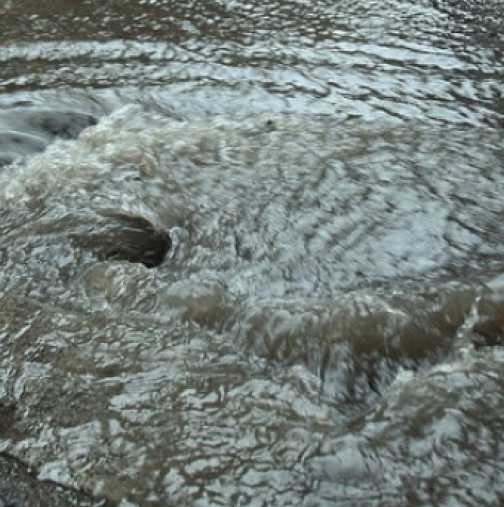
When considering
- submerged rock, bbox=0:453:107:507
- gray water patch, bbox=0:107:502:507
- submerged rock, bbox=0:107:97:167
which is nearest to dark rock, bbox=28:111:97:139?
submerged rock, bbox=0:107:97:167

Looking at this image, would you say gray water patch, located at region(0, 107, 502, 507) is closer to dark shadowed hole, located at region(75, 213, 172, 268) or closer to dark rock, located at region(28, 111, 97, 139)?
Answer: dark shadowed hole, located at region(75, 213, 172, 268)

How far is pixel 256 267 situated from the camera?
315 cm

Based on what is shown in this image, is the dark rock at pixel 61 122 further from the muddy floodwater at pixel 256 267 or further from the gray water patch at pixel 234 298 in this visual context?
the gray water patch at pixel 234 298

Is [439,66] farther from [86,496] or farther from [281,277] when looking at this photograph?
[86,496]

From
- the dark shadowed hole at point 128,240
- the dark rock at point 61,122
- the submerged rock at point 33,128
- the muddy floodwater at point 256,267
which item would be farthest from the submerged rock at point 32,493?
the dark rock at point 61,122

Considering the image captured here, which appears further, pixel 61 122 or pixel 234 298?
pixel 61 122

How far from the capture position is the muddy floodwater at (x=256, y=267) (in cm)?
217

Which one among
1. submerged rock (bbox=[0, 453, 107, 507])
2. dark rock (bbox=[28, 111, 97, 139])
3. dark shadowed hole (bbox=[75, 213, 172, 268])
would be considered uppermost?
submerged rock (bbox=[0, 453, 107, 507])

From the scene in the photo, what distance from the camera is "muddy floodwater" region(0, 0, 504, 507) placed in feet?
7.13

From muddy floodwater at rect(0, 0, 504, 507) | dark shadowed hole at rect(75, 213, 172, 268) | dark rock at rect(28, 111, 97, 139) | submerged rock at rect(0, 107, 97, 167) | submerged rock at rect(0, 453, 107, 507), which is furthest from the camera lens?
dark rock at rect(28, 111, 97, 139)

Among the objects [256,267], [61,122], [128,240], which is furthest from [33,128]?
[256,267]

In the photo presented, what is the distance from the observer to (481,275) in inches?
120

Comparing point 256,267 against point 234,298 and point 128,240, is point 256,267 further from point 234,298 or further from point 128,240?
point 128,240

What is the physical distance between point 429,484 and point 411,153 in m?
2.27
